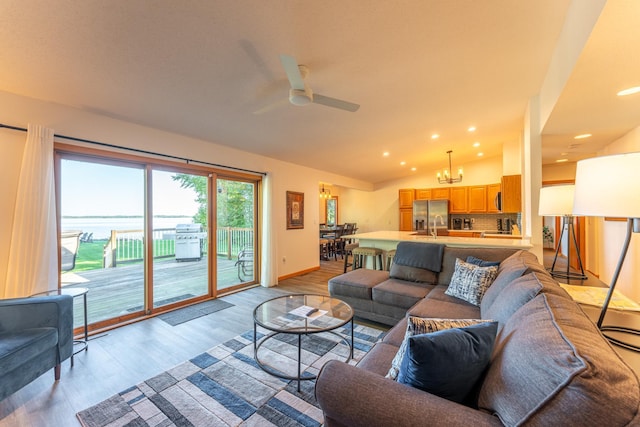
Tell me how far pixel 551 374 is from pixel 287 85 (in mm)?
2654

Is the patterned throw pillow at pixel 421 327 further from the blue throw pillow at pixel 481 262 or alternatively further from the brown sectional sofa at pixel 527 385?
the blue throw pillow at pixel 481 262

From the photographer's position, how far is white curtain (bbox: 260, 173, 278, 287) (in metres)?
4.73

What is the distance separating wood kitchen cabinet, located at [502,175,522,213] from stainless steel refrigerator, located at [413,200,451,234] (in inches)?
81.3

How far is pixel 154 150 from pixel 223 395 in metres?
2.91

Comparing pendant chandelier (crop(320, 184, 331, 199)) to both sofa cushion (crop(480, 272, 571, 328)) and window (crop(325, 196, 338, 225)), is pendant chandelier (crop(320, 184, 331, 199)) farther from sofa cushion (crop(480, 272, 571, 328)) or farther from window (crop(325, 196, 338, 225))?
sofa cushion (crop(480, 272, 571, 328))

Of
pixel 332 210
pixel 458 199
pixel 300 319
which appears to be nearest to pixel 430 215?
pixel 458 199

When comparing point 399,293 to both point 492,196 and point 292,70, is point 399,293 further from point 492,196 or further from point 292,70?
point 492,196

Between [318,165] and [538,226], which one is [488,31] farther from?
[318,165]

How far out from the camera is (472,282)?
2.51 meters

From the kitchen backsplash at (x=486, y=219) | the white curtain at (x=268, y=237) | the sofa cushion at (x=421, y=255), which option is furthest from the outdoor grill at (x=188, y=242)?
the kitchen backsplash at (x=486, y=219)

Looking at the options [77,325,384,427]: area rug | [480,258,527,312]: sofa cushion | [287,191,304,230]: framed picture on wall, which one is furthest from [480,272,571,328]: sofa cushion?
[287,191,304,230]: framed picture on wall

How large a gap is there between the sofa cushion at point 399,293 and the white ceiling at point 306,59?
219 centimetres

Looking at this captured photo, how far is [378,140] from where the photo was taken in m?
4.65

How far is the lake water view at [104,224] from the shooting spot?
2857 millimetres
